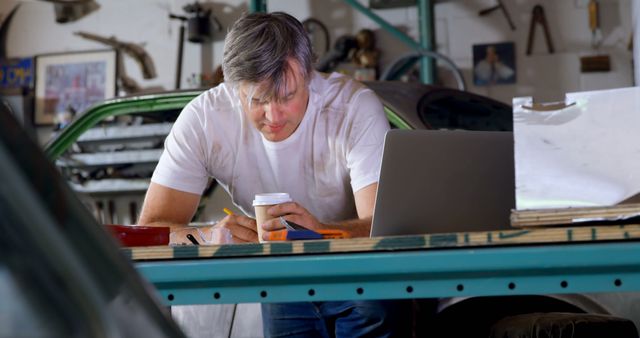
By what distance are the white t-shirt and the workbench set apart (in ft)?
3.66

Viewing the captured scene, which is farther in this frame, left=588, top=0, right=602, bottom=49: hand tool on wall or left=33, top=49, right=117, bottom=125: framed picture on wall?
left=33, top=49, right=117, bottom=125: framed picture on wall

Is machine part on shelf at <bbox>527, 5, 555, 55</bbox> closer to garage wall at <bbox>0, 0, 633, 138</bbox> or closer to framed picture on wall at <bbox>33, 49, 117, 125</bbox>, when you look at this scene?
garage wall at <bbox>0, 0, 633, 138</bbox>

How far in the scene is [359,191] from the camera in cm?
214

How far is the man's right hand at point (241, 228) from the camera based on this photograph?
5.80ft

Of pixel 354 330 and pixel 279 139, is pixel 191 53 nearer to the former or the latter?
pixel 279 139

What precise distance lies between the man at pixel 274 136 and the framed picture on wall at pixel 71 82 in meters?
5.02

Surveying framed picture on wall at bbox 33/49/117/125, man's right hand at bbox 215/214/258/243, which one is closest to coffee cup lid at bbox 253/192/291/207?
man's right hand at bbox 215/214/258/243

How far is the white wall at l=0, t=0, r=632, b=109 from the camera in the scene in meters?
6.05

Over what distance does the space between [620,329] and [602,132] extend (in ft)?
2.29

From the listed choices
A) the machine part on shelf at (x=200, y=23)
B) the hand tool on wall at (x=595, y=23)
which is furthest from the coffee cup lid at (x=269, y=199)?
the machine part on shelf at (x=200, y=23)

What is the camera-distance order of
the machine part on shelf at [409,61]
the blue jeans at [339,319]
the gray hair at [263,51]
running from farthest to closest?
1. the machine part on shelf at [409,61]
2. the gray hair at [263,51]
3. the blue jeans at [339,319]

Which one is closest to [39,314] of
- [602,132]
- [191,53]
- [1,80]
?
[602,132]

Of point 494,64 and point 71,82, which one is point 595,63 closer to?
point 494,64

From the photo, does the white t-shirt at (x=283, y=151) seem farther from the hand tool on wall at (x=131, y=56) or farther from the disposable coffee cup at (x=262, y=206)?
the hand tool on wall at (x=131, y=56)
